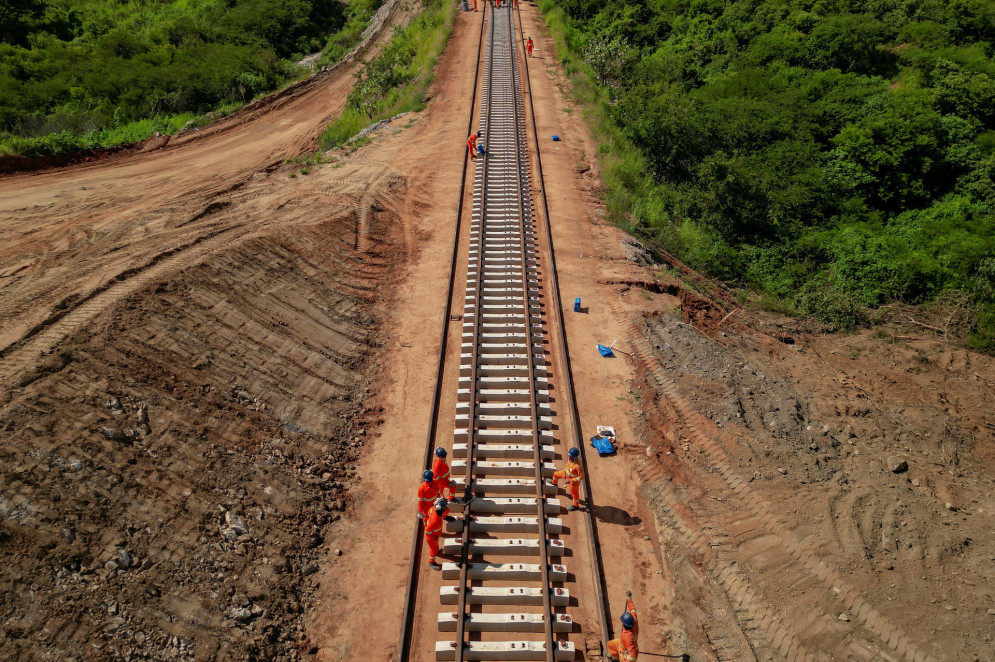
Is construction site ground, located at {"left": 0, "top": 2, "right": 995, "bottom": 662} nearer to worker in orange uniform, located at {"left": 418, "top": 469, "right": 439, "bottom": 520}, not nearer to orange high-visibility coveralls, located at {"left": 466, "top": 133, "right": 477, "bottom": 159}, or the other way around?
worker in orange uniform, located at {"left": 418, "top": 469, "right": 439, "bottom": 520}

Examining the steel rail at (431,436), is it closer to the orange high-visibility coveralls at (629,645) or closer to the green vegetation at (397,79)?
the orange high-visibility coveralls at (629,645)

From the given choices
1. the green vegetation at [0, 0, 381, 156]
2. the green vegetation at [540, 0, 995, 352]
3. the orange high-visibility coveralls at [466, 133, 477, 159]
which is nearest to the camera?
the green vegetation at [540, 0, 995, 352]

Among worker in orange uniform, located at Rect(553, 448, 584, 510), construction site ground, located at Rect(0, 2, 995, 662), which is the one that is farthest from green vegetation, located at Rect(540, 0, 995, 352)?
worker in orange uniform, located at Rect(553, 448, 584, 510)

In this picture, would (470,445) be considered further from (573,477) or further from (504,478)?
(573,477)

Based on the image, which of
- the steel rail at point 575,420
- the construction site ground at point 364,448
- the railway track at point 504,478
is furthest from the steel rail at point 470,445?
the steel rail at point 575,420

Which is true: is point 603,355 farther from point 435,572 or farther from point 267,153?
point 267,153

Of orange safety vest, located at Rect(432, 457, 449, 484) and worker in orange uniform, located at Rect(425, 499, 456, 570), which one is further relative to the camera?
orange safety vest, located at Rect(432, 457, 449, 484)

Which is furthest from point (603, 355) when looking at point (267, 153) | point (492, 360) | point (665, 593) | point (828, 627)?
point (267, 153)
